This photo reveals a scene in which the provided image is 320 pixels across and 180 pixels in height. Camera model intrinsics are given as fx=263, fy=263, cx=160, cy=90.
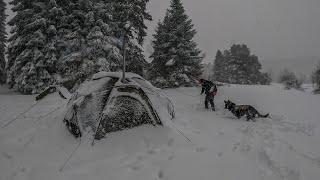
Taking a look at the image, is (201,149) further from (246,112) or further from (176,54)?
(176,54)

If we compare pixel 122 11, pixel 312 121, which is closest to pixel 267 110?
pixel 312 121

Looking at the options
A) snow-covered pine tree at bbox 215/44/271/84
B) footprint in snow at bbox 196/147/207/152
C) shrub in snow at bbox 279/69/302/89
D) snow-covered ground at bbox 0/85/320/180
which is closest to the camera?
snow-covered ground at bbox 0/85/320/180

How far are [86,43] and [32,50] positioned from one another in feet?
Answer: 15.1

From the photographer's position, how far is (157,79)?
2741 cm

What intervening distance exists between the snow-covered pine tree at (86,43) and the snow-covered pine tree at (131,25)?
1984mm

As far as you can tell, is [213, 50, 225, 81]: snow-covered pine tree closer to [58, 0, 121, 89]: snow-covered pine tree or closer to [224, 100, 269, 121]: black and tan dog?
[58, 0, 121, 89]: snow-covered pine tree

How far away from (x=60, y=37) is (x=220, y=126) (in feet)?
49.9

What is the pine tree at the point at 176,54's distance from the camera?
26297 millimetres

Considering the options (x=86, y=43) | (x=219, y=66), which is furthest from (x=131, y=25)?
(x=219, y=66)

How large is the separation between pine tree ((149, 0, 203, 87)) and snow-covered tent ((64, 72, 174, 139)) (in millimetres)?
18961

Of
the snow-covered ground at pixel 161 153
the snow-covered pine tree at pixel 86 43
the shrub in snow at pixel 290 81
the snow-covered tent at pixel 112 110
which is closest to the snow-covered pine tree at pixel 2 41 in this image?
the snow-covered pine tree at pixel 86 43

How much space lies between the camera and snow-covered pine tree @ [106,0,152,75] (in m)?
21.2

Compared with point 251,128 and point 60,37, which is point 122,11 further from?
point 251,128

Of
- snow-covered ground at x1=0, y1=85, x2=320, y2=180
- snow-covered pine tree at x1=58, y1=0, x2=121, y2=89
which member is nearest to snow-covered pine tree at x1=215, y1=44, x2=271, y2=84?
snow-covered pine tree at x1=58, y1=0, x2=121, y2=89
